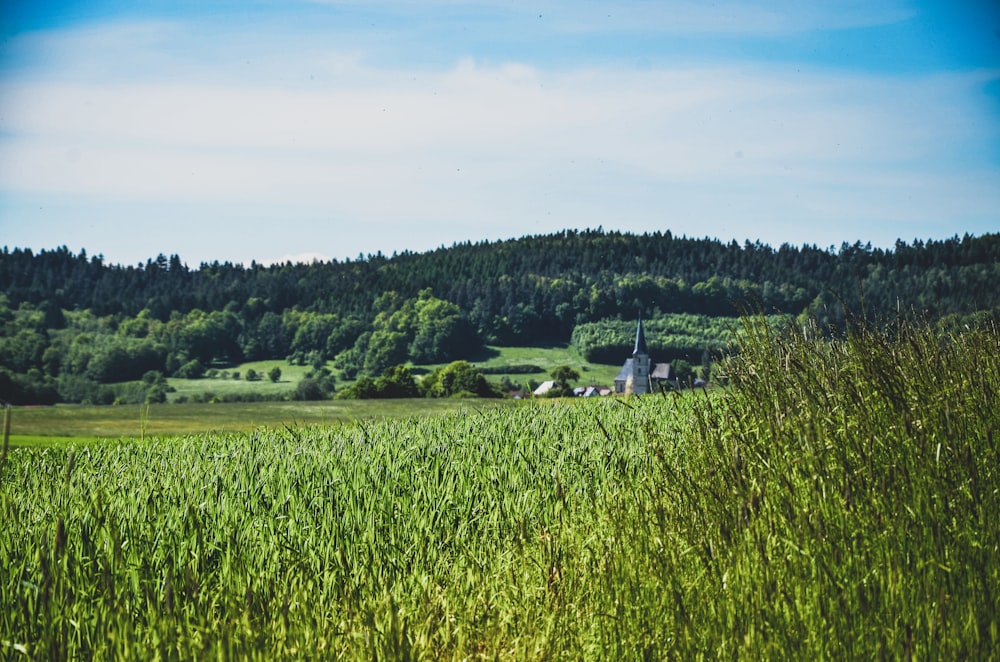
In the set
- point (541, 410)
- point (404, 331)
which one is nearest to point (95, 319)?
point (404, 331)

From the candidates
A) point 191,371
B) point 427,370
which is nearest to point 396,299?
point 427,370

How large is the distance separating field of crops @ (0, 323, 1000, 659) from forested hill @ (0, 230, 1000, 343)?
8817 cm

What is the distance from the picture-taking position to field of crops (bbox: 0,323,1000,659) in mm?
3633

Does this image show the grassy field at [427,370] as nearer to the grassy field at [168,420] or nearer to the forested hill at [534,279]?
the forested hill at [534,279]

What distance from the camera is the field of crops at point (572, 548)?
3633 mm

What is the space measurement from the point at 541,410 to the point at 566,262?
133m

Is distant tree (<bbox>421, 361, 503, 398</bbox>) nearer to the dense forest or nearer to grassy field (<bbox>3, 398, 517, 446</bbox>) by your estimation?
grassy field (<bbox>3, 398, 517, 446</bbox>)

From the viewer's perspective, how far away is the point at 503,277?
414 ft

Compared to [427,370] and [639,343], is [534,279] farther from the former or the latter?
[639,343]

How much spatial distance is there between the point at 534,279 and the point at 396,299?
22231 mm

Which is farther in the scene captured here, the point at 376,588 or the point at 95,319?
the point at 95,319

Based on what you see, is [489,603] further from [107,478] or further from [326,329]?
[326,329]

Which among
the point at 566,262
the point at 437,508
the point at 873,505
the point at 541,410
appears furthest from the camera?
the point at 566,262

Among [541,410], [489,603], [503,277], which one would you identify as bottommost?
[489,603]
